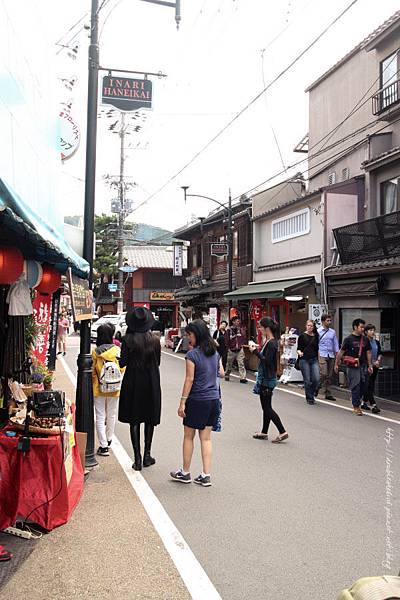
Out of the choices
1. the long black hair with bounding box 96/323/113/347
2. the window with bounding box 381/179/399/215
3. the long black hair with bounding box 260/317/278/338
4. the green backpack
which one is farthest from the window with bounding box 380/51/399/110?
the green backpack

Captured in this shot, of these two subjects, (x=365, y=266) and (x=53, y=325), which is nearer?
(x=53, y=325)

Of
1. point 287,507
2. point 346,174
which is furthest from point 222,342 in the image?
point 287,507

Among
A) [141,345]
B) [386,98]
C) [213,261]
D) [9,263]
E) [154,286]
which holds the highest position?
[386,98]

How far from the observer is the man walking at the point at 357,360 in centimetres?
1021

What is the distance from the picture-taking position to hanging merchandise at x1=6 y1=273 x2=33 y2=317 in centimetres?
584

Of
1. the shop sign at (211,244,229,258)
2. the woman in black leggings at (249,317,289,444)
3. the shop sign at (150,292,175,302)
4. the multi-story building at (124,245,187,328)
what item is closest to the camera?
the woman in black leggings at (249,317,289,444)

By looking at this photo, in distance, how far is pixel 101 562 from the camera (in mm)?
3973

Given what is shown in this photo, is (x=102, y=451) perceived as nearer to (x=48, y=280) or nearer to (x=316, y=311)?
(x=48, y=280)

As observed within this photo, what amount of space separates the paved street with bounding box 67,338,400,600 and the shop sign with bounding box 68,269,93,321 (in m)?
2.04

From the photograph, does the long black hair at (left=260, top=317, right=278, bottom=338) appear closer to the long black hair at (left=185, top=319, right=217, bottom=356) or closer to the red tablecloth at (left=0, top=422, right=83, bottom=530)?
the long black hair at (left=185, top=319, right=217, bottom=356)

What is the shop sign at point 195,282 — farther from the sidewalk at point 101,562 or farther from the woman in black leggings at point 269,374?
the sidewalk at point 101,562

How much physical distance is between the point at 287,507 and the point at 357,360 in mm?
5437

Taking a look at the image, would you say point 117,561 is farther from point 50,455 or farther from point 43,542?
point 50,455

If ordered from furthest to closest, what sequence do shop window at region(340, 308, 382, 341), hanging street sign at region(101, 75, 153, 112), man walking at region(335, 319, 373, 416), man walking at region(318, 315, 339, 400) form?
shop window at region(340, 308, 382, 341), man walking at region(318, 315, 339, 400), man walking at region(335, 319, 373, 416), hanging street sign at region(101, 75, 153, 112)
